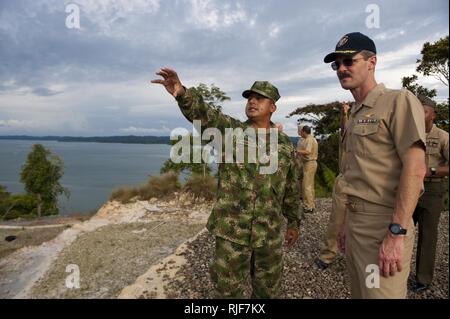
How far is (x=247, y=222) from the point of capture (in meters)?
2.66

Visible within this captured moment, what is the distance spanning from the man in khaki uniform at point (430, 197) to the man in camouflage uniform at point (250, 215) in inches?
72.7

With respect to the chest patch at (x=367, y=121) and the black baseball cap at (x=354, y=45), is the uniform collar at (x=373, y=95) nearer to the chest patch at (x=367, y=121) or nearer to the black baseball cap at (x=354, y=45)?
the chest patch at (x=367, y=121)

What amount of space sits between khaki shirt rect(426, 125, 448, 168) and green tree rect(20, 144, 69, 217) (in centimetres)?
3236

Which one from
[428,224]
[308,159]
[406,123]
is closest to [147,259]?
[308,159]

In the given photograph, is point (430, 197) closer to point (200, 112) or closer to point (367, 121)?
point (367, 121)

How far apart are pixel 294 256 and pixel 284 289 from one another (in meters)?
0.99

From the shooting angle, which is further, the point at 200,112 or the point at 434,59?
the point at 434,59

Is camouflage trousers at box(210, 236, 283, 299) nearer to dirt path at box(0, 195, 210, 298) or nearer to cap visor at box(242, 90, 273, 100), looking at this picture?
cap visor at box(242, 90, 273, 100)

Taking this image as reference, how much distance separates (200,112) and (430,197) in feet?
9.41

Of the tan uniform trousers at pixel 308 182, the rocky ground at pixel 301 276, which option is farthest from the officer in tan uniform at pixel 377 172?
the tan uniform trousers at pixel 308 182

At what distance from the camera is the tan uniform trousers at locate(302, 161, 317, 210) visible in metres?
7.53

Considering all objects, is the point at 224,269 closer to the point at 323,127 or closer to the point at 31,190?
the point at 323,127

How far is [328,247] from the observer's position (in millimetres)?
4520
